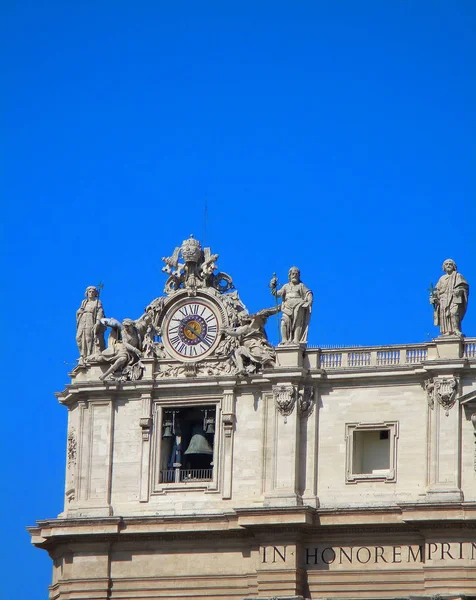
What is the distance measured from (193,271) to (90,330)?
375 cm

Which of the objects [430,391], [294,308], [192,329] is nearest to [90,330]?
[192,329]

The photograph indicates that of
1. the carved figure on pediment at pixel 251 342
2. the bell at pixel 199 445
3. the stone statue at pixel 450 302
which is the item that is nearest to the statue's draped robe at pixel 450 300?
the stone statue at pixel 450 302

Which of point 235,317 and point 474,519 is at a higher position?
point 235,317

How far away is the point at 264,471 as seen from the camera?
2574 inches

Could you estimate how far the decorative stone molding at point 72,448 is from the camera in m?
68.0

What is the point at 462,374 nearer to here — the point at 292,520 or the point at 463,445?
the point at 463,445

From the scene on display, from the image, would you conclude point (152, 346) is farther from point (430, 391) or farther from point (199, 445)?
point (430, 391)

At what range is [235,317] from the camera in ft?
220

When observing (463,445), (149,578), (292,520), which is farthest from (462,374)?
(149,578)

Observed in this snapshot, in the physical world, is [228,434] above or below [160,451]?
above

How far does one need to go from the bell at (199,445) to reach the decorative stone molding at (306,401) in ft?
10.5

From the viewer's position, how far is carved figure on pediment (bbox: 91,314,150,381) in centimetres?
6775

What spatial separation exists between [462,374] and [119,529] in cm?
1118

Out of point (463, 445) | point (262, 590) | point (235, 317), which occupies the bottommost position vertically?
point (262, 590)
